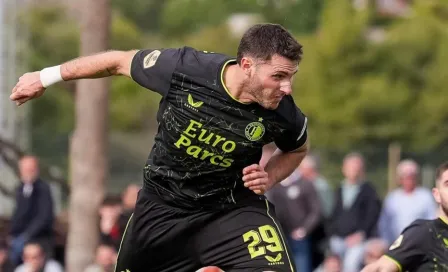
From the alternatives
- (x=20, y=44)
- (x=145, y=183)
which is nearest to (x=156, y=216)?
(x=145, y=183)

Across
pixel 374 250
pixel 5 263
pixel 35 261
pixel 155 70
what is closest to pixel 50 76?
pixel 155 70

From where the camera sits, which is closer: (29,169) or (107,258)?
(107,258)

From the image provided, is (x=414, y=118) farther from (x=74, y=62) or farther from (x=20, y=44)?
(x=74, y=62)

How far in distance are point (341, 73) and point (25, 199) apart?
25.5 metres

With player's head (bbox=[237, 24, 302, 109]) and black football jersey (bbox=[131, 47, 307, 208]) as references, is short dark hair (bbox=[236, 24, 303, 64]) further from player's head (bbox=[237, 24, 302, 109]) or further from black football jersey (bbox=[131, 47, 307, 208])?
black football jersey (bbox=[131, 47, 307, 208])

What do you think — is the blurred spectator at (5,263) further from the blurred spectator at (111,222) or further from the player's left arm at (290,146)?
the player's left arm at (290,146)

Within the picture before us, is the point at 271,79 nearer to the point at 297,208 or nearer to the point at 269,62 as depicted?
the point at 269,62

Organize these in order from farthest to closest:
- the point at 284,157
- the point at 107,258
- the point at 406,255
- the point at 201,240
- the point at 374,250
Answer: the point at 107,258 < the point at 374,250 < the point at 284,157 < the point at 406,255 < the point at 201,240

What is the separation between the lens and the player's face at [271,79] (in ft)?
22.6

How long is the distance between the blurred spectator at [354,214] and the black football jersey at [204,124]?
6.20 meters

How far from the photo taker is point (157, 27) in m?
77.5

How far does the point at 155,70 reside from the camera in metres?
7.16

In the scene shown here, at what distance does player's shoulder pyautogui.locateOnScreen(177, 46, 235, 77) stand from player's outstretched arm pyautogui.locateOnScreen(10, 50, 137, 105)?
35cm

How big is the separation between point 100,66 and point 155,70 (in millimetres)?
354
